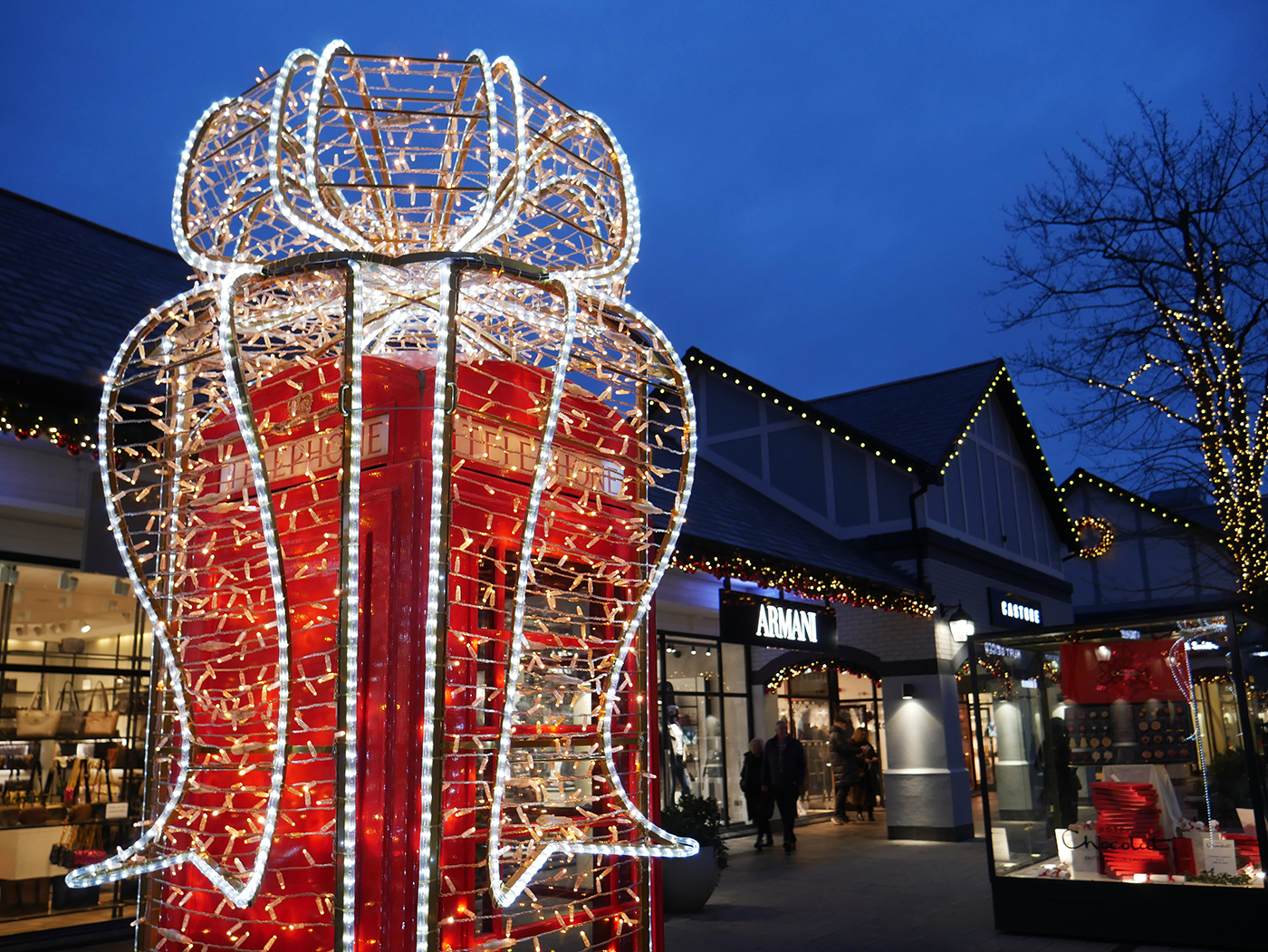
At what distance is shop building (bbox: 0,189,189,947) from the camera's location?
7.01 metres

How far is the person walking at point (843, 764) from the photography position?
1633 centimetres

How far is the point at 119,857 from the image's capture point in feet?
11.8

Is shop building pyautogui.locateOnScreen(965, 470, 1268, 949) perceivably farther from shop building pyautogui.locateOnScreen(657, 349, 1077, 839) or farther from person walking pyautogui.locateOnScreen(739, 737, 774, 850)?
person walking pyautogui.locateOnScreen(739, 737, 774, 850)

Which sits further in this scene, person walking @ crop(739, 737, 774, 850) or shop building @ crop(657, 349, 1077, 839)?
person walking @ crop(739, 737, 774, 850)

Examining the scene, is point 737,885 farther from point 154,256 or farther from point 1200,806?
point 154,256

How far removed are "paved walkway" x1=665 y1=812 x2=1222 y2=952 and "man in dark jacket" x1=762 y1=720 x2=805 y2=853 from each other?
0.42 metres

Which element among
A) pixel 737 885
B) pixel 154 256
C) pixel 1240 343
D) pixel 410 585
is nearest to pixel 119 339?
pixel 154 256

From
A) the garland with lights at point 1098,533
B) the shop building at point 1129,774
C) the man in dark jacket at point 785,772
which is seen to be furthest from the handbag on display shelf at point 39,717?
the garland with lights at point 1098,533

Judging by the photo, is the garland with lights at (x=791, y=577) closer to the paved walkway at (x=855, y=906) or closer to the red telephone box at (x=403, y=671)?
the paved walkway at (x=855, y=906)

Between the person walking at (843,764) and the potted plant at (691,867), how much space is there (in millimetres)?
7149

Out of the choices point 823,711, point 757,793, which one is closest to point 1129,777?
point 757,793

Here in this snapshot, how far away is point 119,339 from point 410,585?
6.02 metres

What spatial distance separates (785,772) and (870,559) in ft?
14.2

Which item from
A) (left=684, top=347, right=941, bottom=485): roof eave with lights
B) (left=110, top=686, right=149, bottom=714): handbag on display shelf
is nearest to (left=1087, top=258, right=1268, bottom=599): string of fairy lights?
(left=684, top=347, right=941, bottom=485): roof eave with lights
